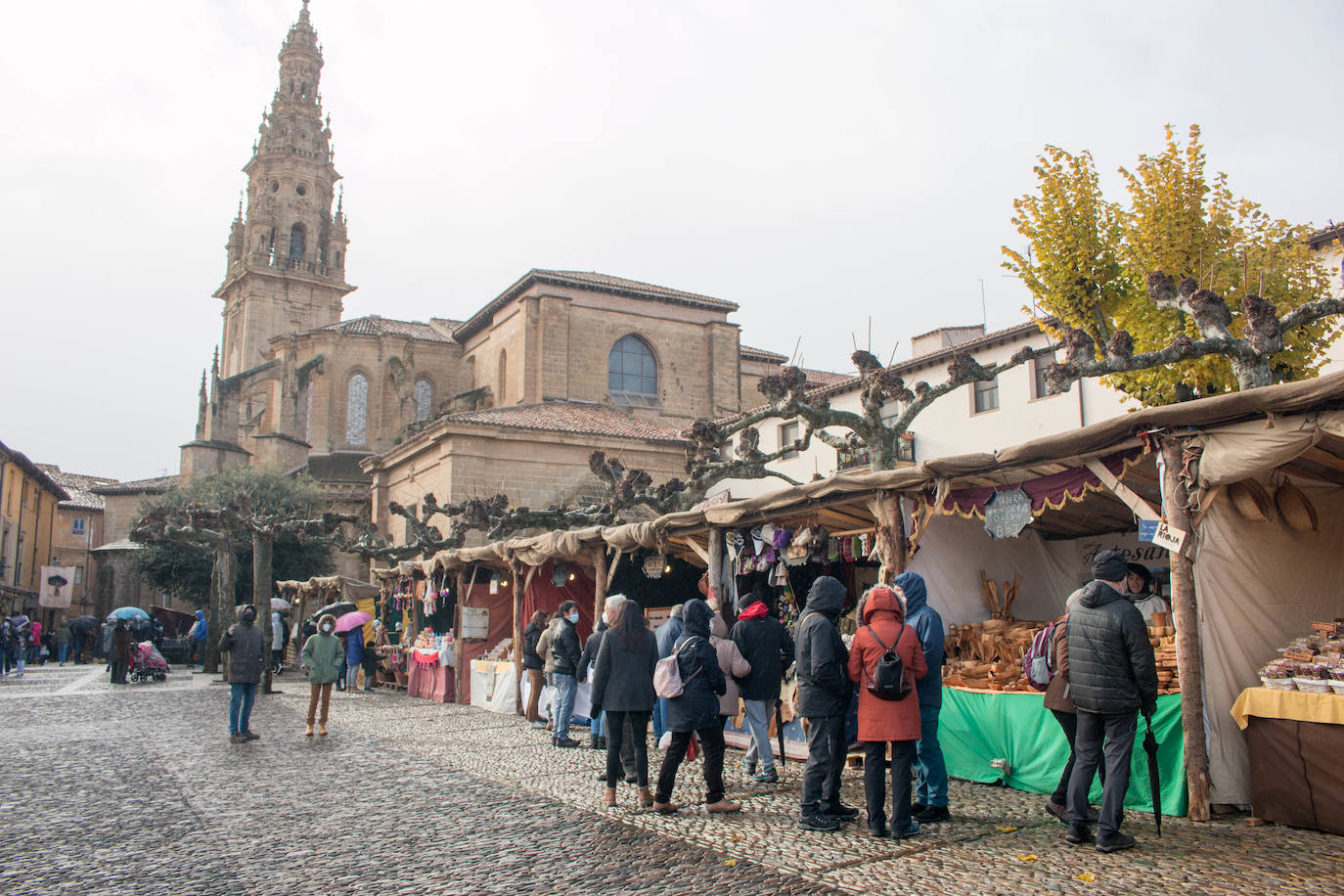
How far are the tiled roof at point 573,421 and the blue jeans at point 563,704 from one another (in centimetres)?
1906

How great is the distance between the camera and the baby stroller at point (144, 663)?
22562 mm

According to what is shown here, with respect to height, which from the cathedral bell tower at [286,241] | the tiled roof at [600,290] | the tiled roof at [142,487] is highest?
the cathedral bell tower at [286,241]

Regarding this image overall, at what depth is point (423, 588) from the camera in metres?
18.5

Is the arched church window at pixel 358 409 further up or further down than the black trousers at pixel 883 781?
further up

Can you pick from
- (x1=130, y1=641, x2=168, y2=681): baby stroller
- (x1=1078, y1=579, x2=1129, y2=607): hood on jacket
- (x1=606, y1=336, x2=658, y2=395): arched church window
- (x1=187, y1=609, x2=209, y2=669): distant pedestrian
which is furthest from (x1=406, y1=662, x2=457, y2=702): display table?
(x1=606, y1=336, x2=658, y2=395): arched church window

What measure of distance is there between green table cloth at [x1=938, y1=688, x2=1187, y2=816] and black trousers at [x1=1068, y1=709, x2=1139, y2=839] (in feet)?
→ 2.51

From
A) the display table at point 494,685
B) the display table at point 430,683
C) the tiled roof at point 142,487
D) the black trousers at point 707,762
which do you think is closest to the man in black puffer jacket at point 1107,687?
the black trousers at point 707,762

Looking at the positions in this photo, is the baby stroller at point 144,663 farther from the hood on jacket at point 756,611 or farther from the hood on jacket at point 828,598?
the hood on jacket at point 828,598

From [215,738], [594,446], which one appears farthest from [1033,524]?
[594,446]

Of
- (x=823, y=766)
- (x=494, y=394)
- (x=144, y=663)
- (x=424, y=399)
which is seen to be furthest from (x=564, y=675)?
(x=424, y=399)

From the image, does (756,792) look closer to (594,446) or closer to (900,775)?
(900,775)

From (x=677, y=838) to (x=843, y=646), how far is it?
1583 millimetres

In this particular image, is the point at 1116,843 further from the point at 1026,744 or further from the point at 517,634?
the point at 517,634

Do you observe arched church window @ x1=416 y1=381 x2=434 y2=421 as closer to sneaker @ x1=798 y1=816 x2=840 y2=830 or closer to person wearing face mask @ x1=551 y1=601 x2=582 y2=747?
person wearing face mask @ x1=551 y1=601 x2=582 y2=747
